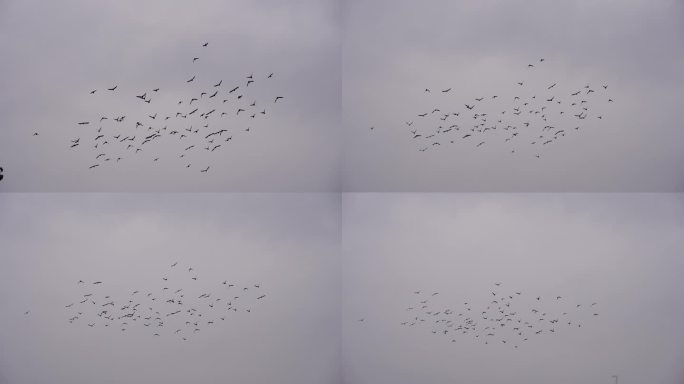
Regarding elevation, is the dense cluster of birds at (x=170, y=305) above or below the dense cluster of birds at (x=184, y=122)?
below

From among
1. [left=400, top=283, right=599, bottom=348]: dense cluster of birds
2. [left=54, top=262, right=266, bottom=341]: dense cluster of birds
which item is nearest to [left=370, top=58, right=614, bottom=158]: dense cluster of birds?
[left=400, top=283, right=599, bottom=348]: dense cluster of birds

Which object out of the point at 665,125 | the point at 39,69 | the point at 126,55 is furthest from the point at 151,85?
the point at 665,125

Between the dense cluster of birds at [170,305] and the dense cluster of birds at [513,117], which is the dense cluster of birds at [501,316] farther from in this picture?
the dense cluster of birds at [170,305]

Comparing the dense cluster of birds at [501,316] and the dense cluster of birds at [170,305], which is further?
the dense cluster of birds at [501,316]

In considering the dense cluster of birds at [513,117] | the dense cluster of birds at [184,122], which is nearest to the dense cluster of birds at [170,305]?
the dense cluster of birds at [184,122]

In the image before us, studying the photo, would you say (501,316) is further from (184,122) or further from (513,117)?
(184,122)

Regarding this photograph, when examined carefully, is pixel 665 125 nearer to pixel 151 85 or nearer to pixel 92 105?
pixel 151 85
